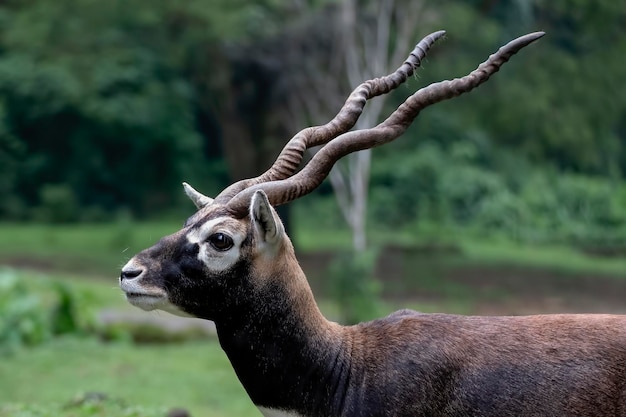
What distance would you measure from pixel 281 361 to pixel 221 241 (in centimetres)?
53

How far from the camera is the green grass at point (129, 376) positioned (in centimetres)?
1027

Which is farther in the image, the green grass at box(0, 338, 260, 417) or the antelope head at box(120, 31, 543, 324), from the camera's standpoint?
the green grass at box(0, 338, 260, 417)

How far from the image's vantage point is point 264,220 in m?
3.90

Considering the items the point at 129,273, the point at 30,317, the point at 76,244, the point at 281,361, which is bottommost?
the point at 281,361

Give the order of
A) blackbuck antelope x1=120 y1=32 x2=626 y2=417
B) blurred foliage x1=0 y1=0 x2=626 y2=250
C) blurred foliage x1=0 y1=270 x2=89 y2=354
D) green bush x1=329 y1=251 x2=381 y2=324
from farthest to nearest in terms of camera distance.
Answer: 1. blurred foliage x1=0 y1=0 x2=626 y2=250
2. green bush x1=329 y1=251 x2=381 y2=324
3. blurred foliage x1=0 y1=270 x2=89 y2=354
4. blackbuck antelope x1=120 y1=32 x2=626 y2=417

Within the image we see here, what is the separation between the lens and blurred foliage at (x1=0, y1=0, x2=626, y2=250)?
58.1 ft

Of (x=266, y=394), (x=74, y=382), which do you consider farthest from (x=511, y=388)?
(x=74, y=382)

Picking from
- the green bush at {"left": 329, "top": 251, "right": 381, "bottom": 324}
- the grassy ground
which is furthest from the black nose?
the green bush at {"left": 329, "top": 251, "right": 381, "bottom": 324}

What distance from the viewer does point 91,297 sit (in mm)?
13000

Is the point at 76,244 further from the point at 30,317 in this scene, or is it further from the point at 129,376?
the point at 129,376

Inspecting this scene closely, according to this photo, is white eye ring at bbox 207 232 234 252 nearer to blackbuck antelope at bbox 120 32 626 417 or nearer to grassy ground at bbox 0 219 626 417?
blackbuck antelope at bbox 120 32 626 417

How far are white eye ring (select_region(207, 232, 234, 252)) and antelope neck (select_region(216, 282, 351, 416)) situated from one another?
243mm

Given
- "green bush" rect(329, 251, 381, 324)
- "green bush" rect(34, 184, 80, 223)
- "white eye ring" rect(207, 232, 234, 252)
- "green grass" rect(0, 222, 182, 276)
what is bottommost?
"white eye ring" rect(207, 232, 234, 252)

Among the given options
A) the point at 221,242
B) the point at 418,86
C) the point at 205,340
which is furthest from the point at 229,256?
the point at 418,86
